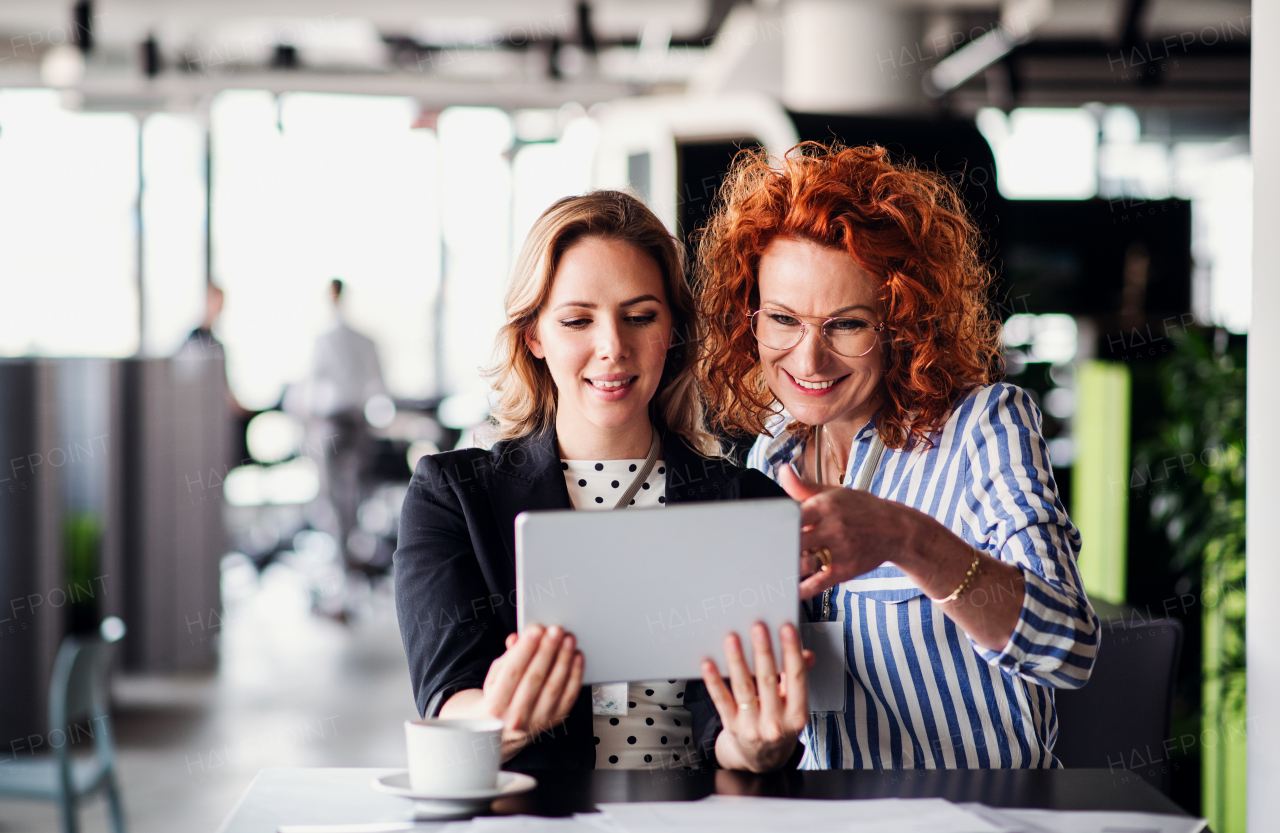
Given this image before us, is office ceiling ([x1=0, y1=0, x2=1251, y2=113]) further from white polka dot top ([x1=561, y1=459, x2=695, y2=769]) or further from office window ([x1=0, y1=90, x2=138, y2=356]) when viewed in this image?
white polka dot top ([x1=561, y1=459, x2=695, y2=769])

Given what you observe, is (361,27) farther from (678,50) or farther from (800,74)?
(800,74)

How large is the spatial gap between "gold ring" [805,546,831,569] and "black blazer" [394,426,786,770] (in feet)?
0.94

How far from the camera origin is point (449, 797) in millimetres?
1175

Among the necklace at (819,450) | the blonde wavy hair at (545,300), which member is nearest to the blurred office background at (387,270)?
the necklace at (819,450)

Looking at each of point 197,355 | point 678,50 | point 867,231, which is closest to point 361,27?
point 678,50

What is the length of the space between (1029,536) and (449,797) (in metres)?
0.82

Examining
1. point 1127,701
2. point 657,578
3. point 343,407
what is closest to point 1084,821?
point 657,578

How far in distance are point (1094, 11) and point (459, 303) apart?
5.53 metres

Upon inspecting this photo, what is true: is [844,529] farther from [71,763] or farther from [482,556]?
[71,763]

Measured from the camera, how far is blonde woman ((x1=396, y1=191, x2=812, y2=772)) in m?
1.50

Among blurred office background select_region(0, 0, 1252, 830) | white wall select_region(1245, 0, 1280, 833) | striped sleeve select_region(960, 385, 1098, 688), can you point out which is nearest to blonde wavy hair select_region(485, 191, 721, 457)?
striped sleeve select_region(960, 385, 1098, 688)

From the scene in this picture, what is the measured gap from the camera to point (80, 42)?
757 centimetres

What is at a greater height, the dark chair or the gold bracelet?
the gold bracelet

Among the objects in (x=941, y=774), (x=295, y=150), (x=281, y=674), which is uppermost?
(x=295, y=150)
